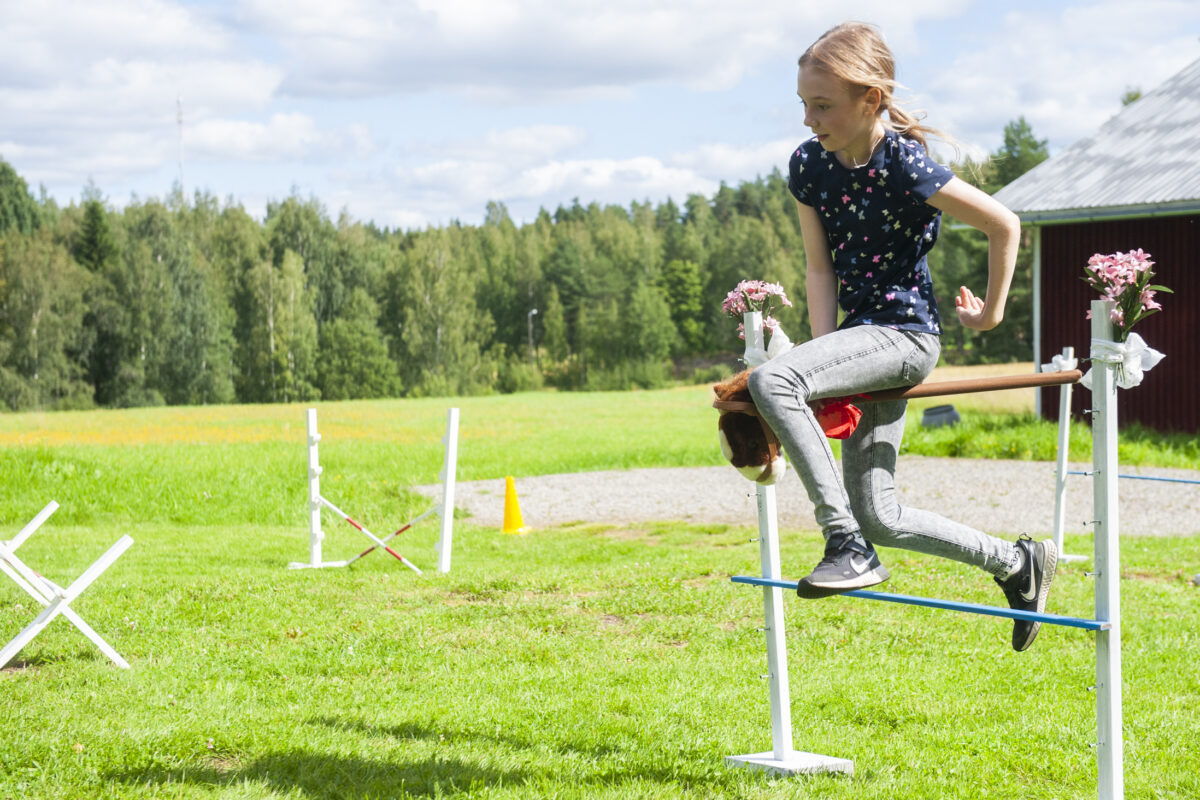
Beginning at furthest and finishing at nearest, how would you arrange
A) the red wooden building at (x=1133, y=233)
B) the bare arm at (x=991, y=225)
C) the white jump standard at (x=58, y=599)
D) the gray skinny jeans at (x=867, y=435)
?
the red wooden building at (x=1133, y=233) < the white jump standard at (x=58, y=599) < the gray skinny jeans at (x=867, y=435) < the bare arm at (x=991, y=225)

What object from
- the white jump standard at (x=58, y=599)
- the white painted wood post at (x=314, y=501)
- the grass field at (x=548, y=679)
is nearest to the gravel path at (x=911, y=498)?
the grass field at (x=548, y=679)

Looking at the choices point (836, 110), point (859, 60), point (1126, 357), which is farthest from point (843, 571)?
point (859, 60)

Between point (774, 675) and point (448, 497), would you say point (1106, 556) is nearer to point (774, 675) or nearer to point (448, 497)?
point (774, 675)

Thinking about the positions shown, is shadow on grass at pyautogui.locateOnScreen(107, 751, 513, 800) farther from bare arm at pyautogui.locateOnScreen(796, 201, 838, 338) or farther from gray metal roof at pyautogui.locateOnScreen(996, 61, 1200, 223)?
gray metal roof at pyautogui.locateOnScreen(996, 61, 1200, 223)

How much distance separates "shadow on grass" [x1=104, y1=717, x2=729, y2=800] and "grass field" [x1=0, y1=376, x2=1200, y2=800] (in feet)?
0.05

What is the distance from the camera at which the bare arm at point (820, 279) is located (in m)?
3.95

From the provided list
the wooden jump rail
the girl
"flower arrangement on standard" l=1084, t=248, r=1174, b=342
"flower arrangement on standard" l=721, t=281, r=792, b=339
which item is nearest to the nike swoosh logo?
the girl

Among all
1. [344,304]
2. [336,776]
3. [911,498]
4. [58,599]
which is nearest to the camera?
[336,776]

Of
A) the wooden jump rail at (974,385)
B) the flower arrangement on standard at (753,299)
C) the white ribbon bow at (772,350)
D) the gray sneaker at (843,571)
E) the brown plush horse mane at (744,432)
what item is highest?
the flower arrangement on standard at (753,299)

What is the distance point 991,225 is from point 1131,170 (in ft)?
53.8

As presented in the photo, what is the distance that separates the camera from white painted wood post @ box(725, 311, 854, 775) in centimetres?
460

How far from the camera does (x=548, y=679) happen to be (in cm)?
614

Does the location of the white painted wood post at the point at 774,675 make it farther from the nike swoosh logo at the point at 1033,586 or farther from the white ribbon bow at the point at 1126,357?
the white ribbon bow at the point at 1126,357

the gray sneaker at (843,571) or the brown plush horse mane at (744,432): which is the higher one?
the brown plush horse mane at (744,432)
